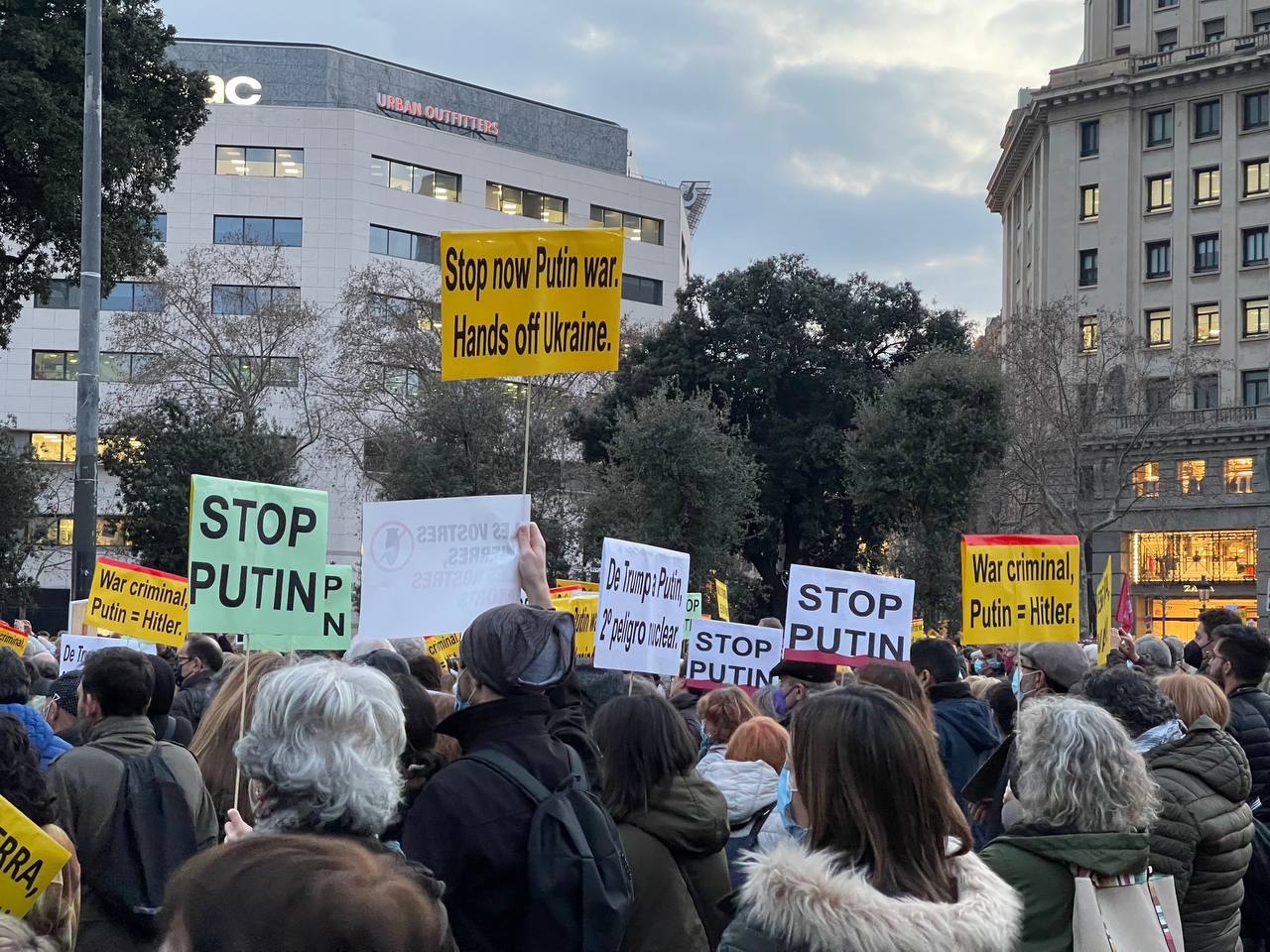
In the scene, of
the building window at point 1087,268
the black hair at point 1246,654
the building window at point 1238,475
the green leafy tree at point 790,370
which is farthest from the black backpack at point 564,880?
the building window at point 1087,268

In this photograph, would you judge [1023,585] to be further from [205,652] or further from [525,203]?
[525,203]

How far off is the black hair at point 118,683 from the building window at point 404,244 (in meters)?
57.8

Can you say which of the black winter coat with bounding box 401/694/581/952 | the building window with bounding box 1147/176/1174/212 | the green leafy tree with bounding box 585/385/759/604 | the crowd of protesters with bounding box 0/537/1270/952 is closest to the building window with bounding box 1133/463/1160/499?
the building window with bounding box 1147/176/1174/212

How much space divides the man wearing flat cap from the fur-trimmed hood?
0.96 m

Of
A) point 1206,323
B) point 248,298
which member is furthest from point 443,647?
point 1206,323

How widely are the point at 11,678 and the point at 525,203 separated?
205 feet

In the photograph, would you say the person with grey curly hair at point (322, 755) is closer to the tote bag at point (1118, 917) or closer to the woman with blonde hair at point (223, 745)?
the tote bag at point (1118, 917)

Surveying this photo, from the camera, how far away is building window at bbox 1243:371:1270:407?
204 feet

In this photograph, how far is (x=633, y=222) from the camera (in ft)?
228

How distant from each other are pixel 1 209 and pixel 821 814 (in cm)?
2068

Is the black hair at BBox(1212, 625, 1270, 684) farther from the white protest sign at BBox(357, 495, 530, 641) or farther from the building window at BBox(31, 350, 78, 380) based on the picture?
the building window at BBox(31, 350, 78, 380)

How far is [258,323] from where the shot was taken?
49.5 meters

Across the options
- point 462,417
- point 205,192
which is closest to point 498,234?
point 462,417

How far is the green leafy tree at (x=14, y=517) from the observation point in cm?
4084
